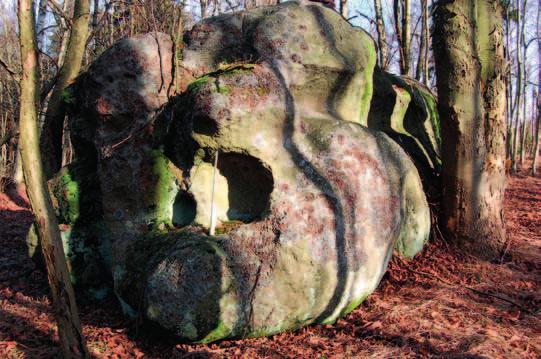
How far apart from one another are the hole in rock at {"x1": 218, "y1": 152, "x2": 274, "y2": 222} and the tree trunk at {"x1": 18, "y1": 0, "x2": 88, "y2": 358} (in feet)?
6.24

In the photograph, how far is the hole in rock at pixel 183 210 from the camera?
5191mm

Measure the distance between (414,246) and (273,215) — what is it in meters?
2.53

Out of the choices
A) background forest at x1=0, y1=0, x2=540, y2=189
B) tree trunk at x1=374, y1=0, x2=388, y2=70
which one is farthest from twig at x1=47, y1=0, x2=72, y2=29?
tree trunk at x1=374, y1=0, x2=388, y2=70

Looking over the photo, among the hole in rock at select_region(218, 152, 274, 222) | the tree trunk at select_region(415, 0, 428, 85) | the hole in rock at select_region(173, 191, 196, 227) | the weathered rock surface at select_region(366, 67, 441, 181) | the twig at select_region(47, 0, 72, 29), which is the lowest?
the hole in rock at select_region(173, 191, 196, 227)

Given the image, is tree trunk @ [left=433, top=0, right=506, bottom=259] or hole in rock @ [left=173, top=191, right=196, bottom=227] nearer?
hole in rock @ [left=173, top=191, right=196, bottom=227]

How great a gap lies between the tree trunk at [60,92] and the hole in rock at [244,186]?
3.51 meters

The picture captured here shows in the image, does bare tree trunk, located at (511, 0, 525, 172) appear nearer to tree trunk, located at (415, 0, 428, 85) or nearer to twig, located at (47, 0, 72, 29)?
tree trunk, located at (415, 0, 428, 85)

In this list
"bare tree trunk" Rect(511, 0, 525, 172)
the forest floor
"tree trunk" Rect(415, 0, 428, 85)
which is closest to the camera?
the forest floor

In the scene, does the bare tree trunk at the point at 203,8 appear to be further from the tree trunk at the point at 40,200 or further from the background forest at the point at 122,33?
the tree trunk at the point at 40,200

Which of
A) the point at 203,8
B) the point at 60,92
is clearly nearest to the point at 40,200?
the point at 60,92

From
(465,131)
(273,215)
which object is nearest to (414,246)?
(465,131)

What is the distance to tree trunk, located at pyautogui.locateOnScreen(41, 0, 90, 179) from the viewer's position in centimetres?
712

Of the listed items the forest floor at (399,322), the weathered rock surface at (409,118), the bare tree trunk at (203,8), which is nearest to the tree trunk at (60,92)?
the forest floor at (399,322)

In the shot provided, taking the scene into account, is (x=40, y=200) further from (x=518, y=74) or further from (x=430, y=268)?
(x=518, y=74)
